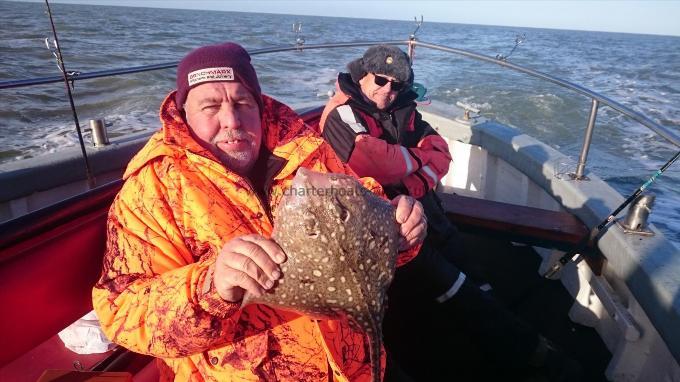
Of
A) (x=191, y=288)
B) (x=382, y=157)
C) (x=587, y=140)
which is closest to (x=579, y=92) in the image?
(x=587, y=140)

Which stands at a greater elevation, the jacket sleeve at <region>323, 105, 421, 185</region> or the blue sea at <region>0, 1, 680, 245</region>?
the jacket sleeve at <region>323, 105, 421, 185</region>

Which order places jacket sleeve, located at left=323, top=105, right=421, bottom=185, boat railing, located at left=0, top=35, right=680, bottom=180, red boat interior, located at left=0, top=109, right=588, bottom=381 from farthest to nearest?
jacket sleeve, located at left=323, top=105, right=421, bottom=185
boat railing, located at left=0, top=35, right=680, bottom=180
red boat interior, located at left=0, top=109, right=588, bottom=381

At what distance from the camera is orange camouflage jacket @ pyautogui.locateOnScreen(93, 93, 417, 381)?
167cm

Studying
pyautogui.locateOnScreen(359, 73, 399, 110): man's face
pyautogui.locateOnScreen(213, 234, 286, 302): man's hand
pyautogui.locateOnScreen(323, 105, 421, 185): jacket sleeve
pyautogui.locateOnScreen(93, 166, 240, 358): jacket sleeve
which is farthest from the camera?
pyautogui.locateOnScreen(359, 73, 399, 110): man's face

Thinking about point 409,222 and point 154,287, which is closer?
point 154,287

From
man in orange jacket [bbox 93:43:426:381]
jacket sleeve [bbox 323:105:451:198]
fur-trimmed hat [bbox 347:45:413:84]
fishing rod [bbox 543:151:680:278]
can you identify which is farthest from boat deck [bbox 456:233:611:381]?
man in orange jacket [bbox 93:43:426:381]

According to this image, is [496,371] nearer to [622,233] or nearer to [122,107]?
[622,233]

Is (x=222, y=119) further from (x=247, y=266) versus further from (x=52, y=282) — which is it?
(x=52, y=282)

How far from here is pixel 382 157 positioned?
3.49 m

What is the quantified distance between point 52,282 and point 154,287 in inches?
26.1

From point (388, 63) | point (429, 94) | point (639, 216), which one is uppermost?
point (388, 63)

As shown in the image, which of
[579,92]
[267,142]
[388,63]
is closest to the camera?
[267,142]

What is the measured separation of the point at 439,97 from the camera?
14.1m

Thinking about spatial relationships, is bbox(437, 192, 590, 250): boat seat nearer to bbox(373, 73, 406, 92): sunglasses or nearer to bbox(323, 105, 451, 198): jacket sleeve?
bbox(323, 105, 451, 198): jacket sleeve
